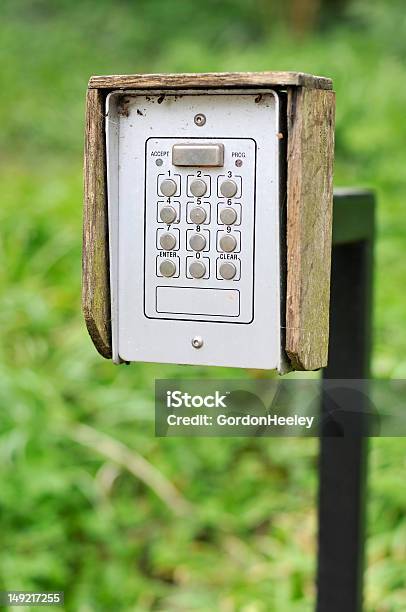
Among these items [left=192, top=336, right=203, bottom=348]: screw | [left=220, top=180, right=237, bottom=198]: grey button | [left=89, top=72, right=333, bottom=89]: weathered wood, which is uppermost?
[left=89, top=72, right=333, bottom=89]: weathered wood

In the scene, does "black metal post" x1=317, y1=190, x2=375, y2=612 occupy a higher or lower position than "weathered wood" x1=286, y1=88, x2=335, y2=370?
lower

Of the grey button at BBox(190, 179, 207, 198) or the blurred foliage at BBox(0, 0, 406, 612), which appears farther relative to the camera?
the blurred foliage at BBox(0, 0, 406, 612)

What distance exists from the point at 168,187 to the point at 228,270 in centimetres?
10

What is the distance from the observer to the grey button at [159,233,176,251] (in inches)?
36.5

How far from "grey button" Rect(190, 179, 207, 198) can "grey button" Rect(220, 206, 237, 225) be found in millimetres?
27

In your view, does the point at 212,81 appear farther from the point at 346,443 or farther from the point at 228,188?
the point at 346,443

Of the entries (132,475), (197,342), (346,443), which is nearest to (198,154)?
(197,342)

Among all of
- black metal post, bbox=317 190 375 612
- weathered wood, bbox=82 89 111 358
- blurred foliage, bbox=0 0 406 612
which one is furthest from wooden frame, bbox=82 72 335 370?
blurred foliage, bbox=0 0 406 612

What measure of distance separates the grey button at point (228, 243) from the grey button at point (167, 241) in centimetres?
5

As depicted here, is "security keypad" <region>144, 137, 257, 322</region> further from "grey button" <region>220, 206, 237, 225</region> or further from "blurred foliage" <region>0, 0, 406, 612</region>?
"blurred foliage" <region>0, 0, 406, 612</region>

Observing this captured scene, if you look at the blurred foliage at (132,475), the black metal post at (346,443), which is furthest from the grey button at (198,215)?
the blurred foliage at (132,475)

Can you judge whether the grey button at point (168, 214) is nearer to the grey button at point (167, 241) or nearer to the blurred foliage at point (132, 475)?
the grey button at point (167, 241)

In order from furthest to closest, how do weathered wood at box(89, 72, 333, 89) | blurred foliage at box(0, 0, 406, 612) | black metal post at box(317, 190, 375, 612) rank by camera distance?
blurred foliage at box(0, 0, 406, 612)
black metal post at box(317, 190, 375, 612)
weathered wood at box(89, 72, 333, 89)

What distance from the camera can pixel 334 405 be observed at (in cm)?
116
